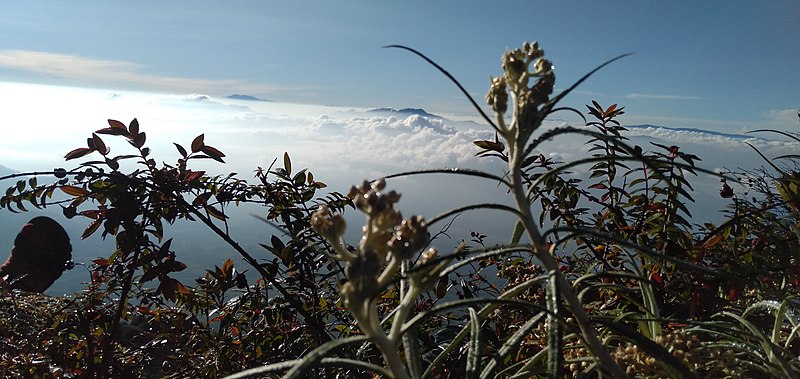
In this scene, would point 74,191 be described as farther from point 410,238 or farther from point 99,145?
point 410,238

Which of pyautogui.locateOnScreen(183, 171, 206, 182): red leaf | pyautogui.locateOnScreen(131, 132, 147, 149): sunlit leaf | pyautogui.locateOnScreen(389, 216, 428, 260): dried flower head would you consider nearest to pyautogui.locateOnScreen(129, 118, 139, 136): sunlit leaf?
pyautogui.locateOnScreen(131, 132, 147, 149): sunlit leaf

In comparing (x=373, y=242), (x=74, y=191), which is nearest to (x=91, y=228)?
(x=74, y=191)

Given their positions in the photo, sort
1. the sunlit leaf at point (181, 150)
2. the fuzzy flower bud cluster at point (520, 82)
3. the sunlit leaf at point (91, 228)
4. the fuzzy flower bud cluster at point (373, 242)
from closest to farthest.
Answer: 1. the fuzzy flower bud cluster at point (373, 242)
2. the fuzzy flower bud cluster at point (520, 82)
3. the sunlit leaf at point (91, 228)
4. the sunlit leaf at point (181, 150)

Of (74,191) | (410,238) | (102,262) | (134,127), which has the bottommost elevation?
(102,262)

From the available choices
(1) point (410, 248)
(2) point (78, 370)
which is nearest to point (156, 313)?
(2) point (78, 370)

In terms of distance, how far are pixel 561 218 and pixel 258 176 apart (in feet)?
4.24

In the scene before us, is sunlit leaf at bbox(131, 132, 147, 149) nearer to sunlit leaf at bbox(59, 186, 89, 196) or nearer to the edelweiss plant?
sunlit leaf at bbox(59, 186, 89, 196)

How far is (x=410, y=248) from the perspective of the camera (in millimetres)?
730

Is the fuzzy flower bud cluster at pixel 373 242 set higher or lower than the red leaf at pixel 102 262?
higher

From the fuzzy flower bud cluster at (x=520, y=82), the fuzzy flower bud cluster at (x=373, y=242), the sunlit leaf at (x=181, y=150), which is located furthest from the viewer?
the sunlit leaf at (x=181, y=150)

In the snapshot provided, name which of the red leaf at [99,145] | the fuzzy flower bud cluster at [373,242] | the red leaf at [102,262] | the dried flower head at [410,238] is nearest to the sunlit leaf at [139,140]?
the red leaf at [99,145]

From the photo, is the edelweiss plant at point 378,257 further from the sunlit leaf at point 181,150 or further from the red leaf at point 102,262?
the red leaf at point 102,262

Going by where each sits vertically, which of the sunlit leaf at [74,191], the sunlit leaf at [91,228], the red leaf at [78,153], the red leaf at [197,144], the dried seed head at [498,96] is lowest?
the sunlit leaf at [91,228]

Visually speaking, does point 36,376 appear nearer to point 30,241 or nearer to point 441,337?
point 30,241
